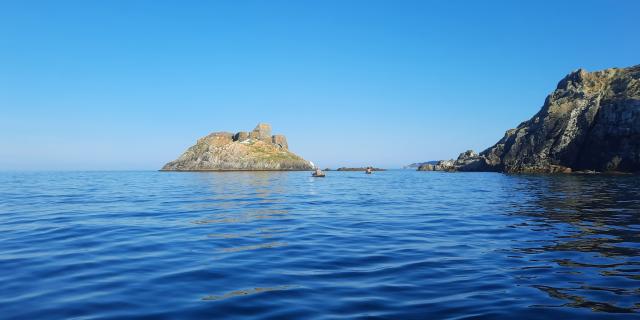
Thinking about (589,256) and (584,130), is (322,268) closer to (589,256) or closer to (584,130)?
(589,256)

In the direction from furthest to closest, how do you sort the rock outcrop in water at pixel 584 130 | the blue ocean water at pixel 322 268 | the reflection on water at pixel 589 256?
the rock outcrop in water at pixel 584 130, the reflection on water at pixel 589 256, the blue ocean water at pixel 322 268

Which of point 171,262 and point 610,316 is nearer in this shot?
point 610,316

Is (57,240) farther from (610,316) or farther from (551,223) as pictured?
(551,223)

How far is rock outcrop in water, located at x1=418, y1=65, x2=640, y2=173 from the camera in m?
94.6

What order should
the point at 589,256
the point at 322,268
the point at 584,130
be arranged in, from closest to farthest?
the point at 322,268
the point at 589,256
the point at 584,130

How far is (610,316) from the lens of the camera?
7.30 meters

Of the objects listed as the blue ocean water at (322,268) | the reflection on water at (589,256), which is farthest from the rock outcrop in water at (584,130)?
the blue ocean water at (322,268)

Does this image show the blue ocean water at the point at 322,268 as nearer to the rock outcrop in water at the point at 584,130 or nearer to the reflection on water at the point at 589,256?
the reflection on water at the point at 589,256

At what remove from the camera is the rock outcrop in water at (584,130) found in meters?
94.6

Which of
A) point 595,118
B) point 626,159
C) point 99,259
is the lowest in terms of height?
point 99,259

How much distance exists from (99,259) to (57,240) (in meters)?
5.01

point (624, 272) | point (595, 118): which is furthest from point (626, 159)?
point (624, 272)

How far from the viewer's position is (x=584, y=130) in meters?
106

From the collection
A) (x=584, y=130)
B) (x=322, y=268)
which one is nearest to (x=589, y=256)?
(x=322, y=268)
